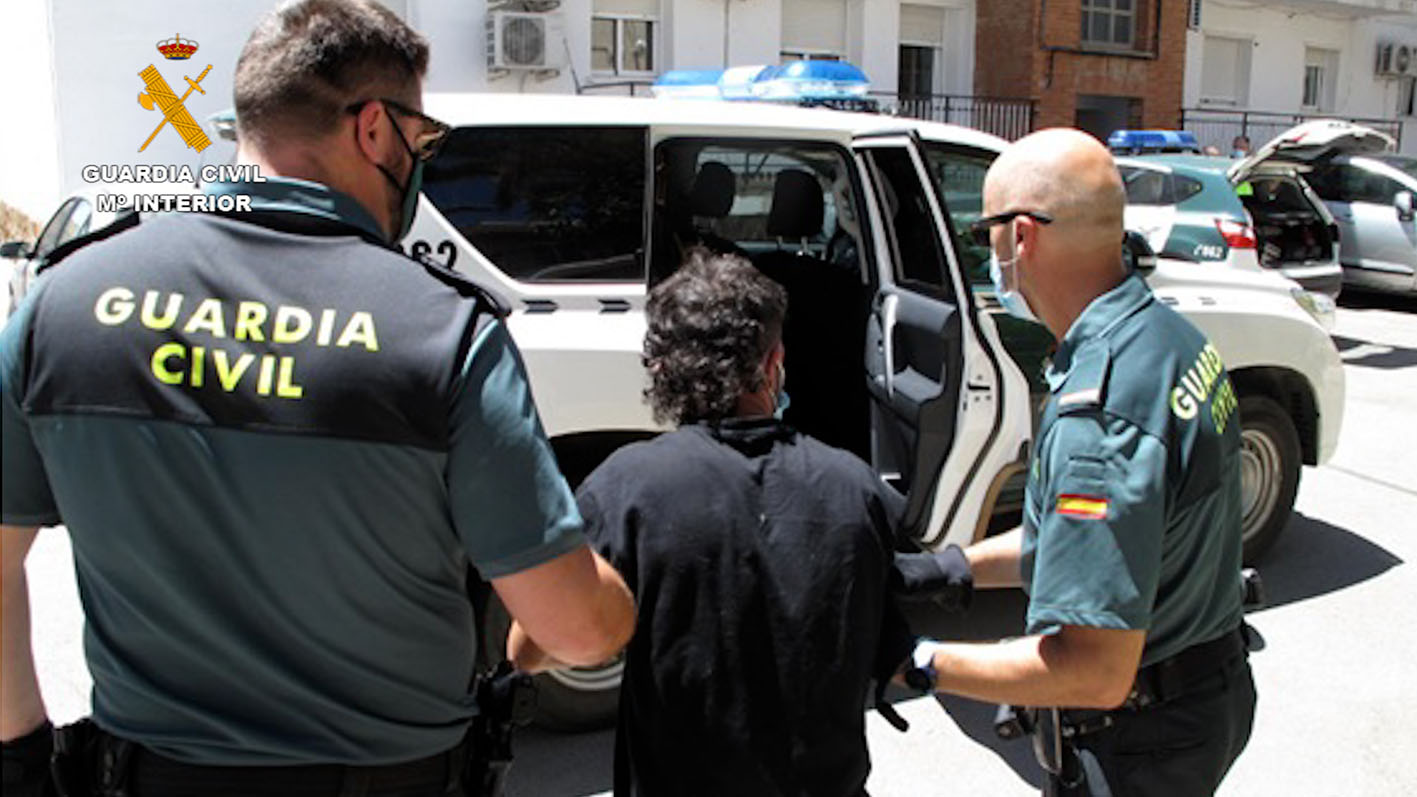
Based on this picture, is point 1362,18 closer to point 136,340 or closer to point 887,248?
point 887,248

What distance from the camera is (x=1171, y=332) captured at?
1.85m

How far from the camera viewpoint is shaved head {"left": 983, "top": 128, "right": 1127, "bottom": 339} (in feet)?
6.10

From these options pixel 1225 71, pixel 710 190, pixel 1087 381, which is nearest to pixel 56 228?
pixel 710 190

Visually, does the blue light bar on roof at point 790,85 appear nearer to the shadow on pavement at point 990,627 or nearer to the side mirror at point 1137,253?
the side mirror at point 1137,253

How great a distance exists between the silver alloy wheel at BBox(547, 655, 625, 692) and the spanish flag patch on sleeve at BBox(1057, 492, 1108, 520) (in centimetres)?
200

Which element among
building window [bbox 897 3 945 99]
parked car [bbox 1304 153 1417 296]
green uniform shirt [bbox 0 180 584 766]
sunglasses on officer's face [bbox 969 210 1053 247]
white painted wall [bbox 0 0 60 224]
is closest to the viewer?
green uniform shirt [bbox 0 180 584 766]

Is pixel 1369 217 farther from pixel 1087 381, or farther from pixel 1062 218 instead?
pixel 1087 381

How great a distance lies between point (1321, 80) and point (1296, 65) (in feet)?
4.27

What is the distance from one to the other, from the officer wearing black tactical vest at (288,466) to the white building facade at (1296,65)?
19.7 metres

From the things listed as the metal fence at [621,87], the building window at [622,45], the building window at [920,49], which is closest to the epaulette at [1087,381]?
the metal fence at [621,87]

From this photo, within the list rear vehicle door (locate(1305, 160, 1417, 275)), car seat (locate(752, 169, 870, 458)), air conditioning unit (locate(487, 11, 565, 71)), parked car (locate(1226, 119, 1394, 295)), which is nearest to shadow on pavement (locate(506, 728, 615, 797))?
car seat (locate(752, 169, 870, 458))

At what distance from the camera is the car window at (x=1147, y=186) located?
920 centimetres

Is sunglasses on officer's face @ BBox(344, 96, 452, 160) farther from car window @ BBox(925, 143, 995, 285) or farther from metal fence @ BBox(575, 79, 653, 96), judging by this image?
metal fence @ BBox(575, 79, 653, 96)

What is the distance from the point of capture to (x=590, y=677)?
349 cm
